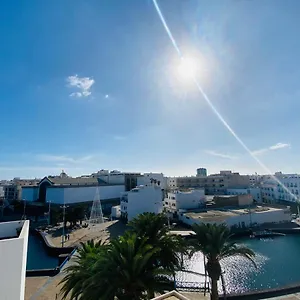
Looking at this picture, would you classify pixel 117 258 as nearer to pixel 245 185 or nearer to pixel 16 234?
pixel 16 234

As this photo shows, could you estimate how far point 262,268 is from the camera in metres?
29.5

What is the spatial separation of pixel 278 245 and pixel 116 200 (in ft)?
162

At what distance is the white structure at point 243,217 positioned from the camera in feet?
151

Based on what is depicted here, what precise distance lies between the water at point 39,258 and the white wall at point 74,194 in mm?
20689

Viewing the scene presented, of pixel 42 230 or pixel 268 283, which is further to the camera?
pixel 42 230

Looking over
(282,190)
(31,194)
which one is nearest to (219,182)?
(282,190)

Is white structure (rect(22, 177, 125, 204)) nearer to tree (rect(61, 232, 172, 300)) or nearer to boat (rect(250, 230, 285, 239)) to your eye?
boat (rect(250, 230, 285, 239))

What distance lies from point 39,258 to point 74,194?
30.7m

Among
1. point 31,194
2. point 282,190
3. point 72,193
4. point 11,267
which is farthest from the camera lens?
point 282,190

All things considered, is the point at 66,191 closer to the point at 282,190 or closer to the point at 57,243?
the point at 57,243

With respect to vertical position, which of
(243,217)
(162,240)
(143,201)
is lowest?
(243,217)

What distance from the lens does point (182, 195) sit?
5928 cm

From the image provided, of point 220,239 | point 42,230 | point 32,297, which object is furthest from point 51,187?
point 220,239

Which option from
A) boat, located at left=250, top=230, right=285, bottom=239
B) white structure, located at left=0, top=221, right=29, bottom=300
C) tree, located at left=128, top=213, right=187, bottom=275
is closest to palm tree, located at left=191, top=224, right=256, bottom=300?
tree, located at left=128, top=213, right=187, bottom=275
